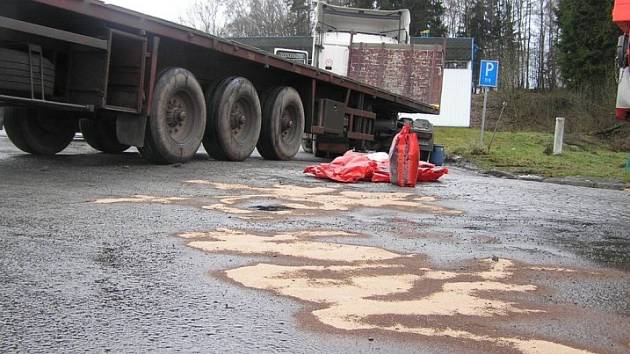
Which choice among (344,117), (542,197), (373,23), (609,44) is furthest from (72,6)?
(609,44)

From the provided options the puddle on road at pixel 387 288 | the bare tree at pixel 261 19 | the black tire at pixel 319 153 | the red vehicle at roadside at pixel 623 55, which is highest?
the bare tree at pixel 261 19

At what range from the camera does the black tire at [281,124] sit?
11008 millimetres

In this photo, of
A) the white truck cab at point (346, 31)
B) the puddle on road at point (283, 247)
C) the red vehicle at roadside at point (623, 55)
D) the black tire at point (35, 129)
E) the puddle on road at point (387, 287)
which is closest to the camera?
the puddle on road at point (387, 287)

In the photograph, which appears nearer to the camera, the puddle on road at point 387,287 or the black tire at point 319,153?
the puddle on road at point 387,287

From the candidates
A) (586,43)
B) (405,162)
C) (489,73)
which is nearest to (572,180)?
(405,162)

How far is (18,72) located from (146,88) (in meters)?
1.68

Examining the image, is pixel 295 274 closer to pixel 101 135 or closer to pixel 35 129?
pixel 35 129

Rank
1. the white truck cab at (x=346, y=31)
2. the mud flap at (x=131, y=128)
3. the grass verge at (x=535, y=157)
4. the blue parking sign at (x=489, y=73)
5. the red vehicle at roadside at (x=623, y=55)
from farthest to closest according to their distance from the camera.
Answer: the blue parking sign at (x=489, y=73) < the white truck cab at (x=346, y=31) < the grass verge at (x=535, y=157) < the mud flap at (x=131, y=128) < the red vehicle at roadside at (x=623, y=55)

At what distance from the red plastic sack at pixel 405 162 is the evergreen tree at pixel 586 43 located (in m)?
28.3

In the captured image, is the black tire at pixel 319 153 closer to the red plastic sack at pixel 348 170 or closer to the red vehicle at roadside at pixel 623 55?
the red plastic sack at pixel 348 170

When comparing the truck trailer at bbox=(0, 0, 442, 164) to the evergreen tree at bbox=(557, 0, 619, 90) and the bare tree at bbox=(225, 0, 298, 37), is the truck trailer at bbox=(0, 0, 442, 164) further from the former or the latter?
the bare tree at bbox=(225, 0, 298, 37)

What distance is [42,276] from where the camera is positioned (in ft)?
9.68

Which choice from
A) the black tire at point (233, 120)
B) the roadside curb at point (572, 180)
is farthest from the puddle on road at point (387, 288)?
the roadside curb at point (572, 180)

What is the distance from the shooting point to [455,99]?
90.3 feet
